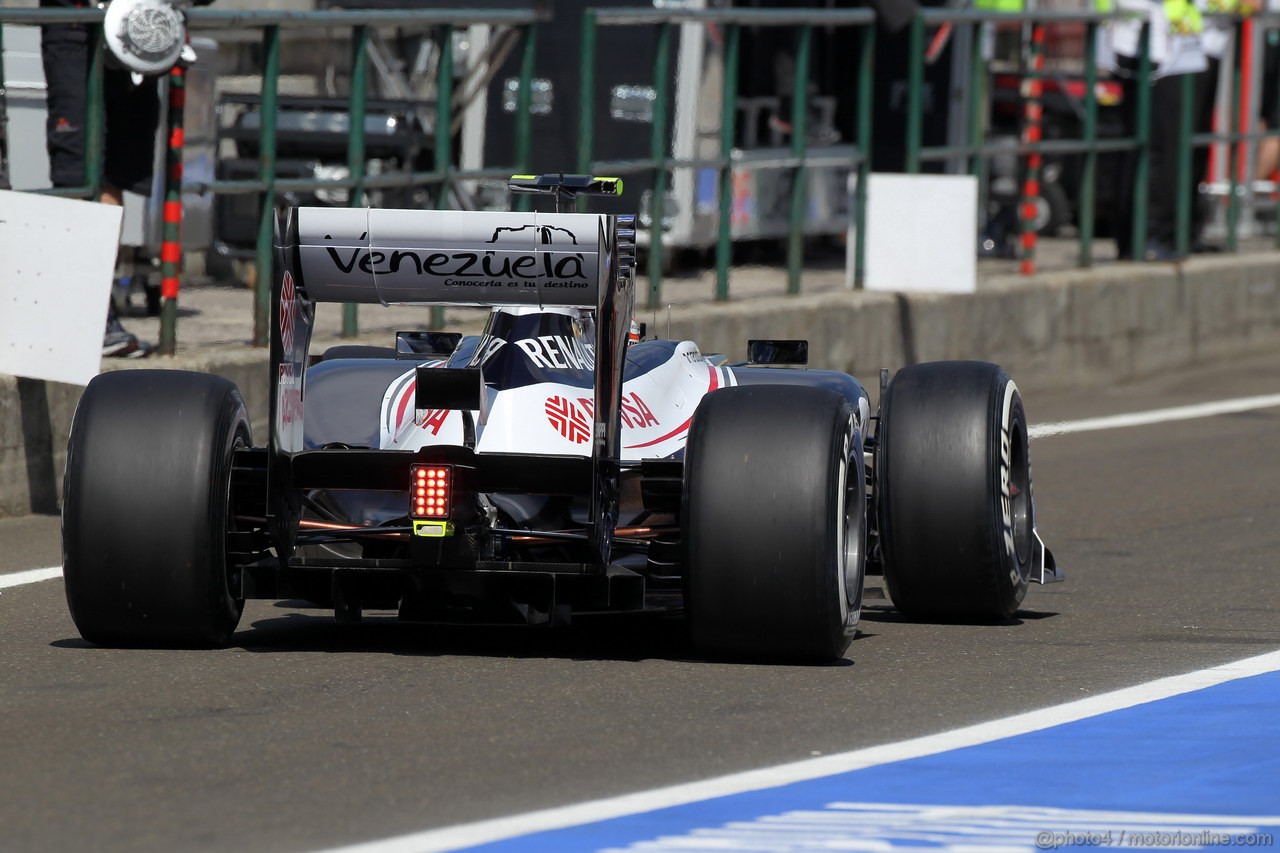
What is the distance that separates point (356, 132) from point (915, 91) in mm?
4599

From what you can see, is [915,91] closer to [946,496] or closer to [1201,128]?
[1201,128]

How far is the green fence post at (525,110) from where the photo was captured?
12953 mm

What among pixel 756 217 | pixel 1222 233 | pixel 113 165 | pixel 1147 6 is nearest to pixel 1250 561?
pixel 113 165

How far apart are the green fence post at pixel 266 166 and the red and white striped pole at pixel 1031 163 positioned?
20.6 ft

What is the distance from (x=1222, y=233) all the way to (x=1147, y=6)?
445 centimetres

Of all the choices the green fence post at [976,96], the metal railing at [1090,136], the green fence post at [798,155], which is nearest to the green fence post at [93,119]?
the green fence post at [798,155]

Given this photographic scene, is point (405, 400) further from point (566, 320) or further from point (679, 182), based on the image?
point (679, 182)

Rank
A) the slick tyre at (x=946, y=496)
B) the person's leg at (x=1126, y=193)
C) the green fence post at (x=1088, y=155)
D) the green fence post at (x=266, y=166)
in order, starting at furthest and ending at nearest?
1. the person's leg at (x=1126, y=193)
2. the green fence post at (x=1088, y=155)
3. the green fence post at (x=266, y=166)
4. the slick tyre at (x=946, y=496)

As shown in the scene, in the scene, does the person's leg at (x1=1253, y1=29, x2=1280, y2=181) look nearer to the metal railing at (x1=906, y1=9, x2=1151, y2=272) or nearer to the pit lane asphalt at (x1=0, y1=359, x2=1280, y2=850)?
the metal railing at (x1=906, y1=9, x2=1151, y2=272)

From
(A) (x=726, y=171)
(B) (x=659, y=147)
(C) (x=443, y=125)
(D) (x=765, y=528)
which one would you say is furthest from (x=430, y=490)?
(A) (x=726, y=171)

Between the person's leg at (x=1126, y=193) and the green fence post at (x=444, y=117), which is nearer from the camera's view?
the green fence post at (x=444, y=117)

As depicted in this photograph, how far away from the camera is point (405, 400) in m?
7.38

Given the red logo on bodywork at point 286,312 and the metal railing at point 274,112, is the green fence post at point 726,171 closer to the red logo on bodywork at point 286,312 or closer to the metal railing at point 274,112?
the metal railing at point 274,112

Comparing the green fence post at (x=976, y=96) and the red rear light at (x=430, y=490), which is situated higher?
the green fence post at (x=976, y=96)
